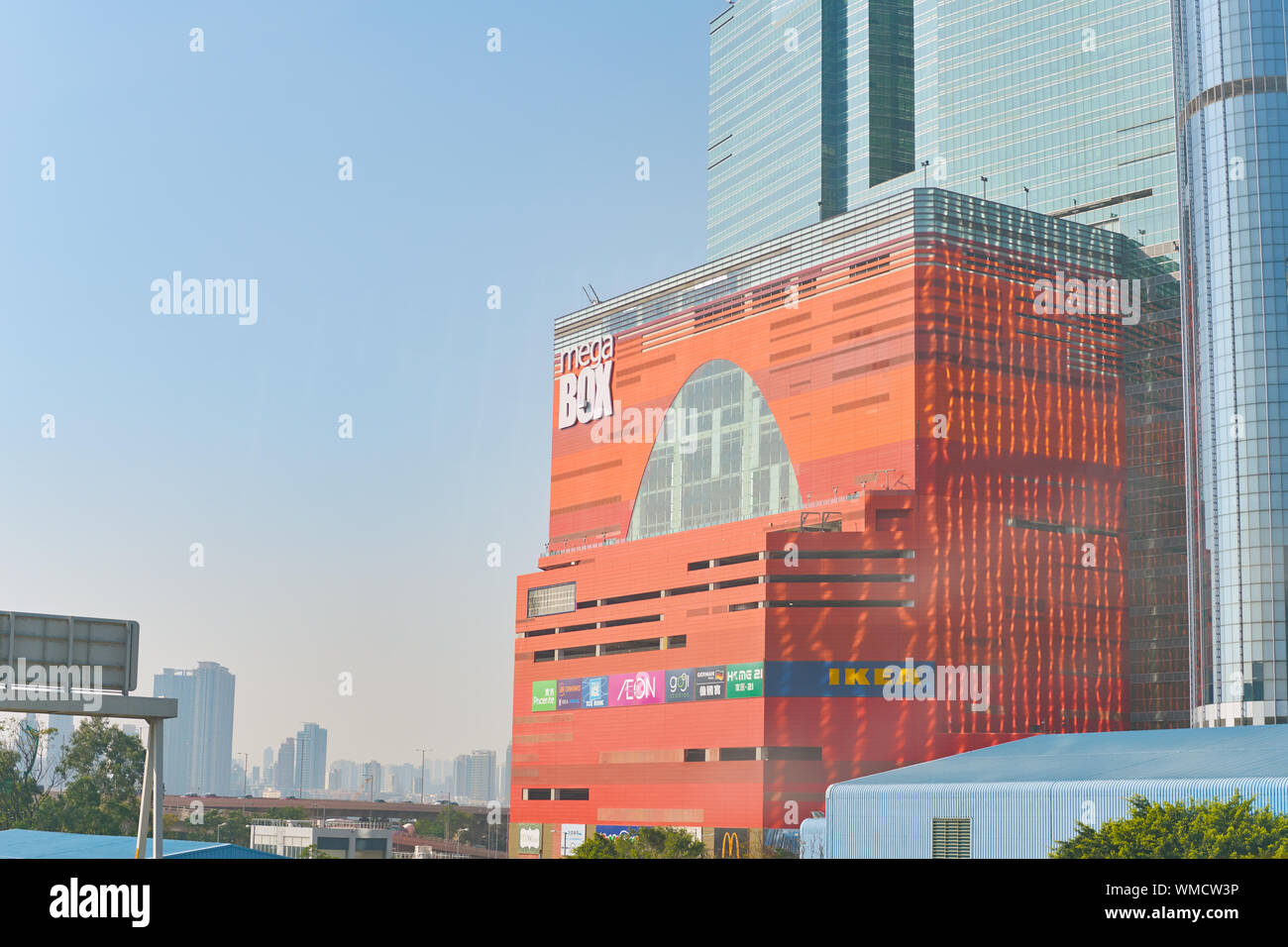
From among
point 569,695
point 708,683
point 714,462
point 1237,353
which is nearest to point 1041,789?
point 708,683

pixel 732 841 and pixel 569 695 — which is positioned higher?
pixel 569 695

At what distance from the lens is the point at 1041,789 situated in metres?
86.9

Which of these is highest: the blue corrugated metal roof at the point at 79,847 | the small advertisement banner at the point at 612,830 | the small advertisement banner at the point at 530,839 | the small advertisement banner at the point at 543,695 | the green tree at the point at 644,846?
the small advertisement banner at the point at 543,695

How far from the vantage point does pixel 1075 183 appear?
183m

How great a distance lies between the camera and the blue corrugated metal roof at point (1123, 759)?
85.4 m

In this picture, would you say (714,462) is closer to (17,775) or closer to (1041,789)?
(17,775)

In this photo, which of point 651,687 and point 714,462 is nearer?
point 651,687

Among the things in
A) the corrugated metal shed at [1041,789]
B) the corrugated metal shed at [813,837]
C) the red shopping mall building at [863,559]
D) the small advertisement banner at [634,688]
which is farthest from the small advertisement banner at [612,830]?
the corrugated metal shed at [1041,789]

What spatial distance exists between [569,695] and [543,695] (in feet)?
19.1

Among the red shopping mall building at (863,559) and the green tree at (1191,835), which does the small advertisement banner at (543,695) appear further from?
the green tree at (1191,835)

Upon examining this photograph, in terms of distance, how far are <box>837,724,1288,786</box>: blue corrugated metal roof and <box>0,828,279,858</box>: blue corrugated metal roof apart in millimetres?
47559
